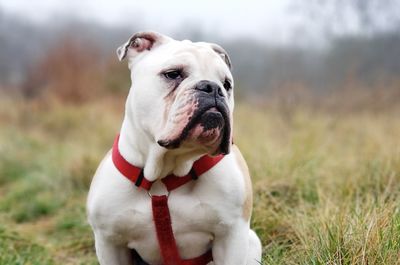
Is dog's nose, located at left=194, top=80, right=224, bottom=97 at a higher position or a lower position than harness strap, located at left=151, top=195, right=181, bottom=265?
higher

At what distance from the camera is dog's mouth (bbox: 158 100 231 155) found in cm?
238

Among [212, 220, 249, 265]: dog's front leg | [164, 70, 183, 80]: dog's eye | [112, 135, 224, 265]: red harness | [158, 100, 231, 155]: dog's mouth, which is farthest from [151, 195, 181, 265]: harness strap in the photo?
[164, 70, 183, 80]: dog's eye

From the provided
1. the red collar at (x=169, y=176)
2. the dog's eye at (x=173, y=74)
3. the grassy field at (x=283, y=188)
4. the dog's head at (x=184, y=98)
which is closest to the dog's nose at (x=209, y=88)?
the dog's head at (x=184, y=98)

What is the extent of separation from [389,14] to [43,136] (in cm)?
678

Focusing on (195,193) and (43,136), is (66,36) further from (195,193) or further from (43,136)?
(195,193)

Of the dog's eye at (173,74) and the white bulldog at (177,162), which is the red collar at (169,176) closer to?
the white bulldog at (177,162)

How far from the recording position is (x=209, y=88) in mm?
2430

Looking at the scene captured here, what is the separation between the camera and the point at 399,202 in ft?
10.6

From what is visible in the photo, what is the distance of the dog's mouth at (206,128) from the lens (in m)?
2.38

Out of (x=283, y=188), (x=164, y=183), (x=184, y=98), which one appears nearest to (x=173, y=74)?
(x=184, y=98)

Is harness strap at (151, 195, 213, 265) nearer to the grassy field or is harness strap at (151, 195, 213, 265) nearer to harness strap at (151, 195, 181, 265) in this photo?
harness strap at (151, 195, 181, 265)

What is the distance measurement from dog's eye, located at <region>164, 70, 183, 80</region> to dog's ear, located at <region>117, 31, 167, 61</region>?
0.38 m

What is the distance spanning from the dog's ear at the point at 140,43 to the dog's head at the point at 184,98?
9 cm

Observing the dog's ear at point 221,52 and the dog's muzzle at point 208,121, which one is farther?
the dog's ear at point 221,52
